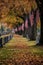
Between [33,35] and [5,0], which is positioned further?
[33,35]

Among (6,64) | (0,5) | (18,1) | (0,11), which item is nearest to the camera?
(6,64)

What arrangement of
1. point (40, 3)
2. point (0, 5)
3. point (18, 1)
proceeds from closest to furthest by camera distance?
1. point (40, 3)
2. point (18, 1)
3. point (0, 5)

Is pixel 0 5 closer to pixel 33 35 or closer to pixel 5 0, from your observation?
pixel 5 0

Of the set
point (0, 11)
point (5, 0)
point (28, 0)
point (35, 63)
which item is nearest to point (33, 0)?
point (28, 0)

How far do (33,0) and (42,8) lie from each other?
126 inches

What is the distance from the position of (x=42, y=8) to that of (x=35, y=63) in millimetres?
14250

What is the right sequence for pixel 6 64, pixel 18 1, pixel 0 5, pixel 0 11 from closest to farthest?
pixel 6 64 < pixel 18 1 < pixel 0 5 < pixel 0 11

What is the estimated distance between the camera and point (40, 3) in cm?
2672

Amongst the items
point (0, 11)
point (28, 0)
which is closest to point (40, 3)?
point (28, 0)

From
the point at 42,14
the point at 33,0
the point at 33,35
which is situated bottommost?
the point at 33,35

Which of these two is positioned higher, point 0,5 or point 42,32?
point 0,5

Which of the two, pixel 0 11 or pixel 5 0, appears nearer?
pixel 5 0

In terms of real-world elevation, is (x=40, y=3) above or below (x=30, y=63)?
above

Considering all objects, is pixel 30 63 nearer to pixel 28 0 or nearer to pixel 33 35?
pixel 28 0
